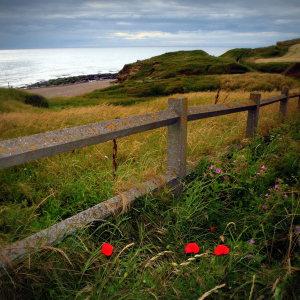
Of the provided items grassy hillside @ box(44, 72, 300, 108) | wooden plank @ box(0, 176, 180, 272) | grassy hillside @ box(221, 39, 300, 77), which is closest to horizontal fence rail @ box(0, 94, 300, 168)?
wooden plank @ box(0, 176, 180, 272)

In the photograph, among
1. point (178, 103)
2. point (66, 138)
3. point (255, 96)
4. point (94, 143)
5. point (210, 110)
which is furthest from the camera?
point (255, 96)

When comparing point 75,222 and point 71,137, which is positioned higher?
point 71,137

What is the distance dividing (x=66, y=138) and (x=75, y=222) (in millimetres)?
686

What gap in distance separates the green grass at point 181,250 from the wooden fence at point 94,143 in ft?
0.30

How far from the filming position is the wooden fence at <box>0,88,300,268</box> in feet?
7.13

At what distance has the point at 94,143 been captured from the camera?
A: 107 inches

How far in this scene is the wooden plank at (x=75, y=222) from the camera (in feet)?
7.49

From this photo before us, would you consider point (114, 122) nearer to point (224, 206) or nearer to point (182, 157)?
point (182, 157)

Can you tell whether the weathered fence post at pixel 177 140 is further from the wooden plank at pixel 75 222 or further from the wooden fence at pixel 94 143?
the wooden plank at pixel 75 222

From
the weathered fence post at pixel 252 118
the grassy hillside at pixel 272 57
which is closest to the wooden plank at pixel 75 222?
the weathered fence post at pixel 252 118

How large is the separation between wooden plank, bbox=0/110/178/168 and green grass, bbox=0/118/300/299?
2.10 feet

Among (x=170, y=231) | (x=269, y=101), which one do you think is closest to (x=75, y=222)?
(x=170, y=231)

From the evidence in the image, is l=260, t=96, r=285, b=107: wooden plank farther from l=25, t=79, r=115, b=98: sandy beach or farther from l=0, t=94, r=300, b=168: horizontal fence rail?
l=25, t=79, r=115, b=98: sandy beach

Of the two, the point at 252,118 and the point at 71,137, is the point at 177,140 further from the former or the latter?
the point at 252,118
